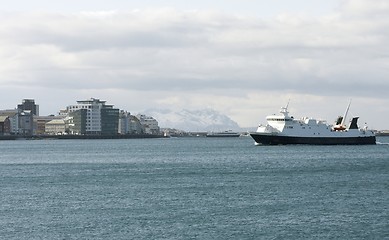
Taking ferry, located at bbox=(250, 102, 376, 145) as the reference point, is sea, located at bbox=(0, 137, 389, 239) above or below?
below

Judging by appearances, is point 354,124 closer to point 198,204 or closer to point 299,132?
point 299,132

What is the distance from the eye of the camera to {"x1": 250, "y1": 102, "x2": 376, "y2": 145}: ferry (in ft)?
433

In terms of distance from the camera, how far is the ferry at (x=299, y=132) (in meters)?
Result: 132

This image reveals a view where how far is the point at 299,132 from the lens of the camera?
132750 mm

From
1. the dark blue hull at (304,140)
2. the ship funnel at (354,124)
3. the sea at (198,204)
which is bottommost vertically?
the sea at (198,204)

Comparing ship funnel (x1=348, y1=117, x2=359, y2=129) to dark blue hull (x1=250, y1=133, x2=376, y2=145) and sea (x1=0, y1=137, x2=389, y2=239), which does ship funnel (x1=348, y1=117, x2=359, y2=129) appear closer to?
dark blue hull (x1=250, y1=133, x2=376, y2=145)

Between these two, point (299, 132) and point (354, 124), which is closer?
point (299, 132)

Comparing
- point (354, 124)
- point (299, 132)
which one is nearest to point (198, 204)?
point (299, 132)

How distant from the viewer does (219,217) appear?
42188 millimetres

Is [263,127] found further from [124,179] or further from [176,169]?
[124,179]

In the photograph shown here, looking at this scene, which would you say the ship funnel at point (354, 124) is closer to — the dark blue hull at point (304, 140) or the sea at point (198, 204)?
the dark blue hull at point (304, 140)

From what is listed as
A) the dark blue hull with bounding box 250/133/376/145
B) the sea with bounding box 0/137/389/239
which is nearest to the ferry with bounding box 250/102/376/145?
the dark blue hull with bounding box 250/133/376/145

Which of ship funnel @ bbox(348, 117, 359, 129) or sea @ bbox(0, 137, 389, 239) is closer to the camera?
sea @ bbox(0, 137, 389, 239)

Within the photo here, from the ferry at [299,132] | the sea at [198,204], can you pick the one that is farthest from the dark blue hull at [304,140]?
the sea at [198,204]
